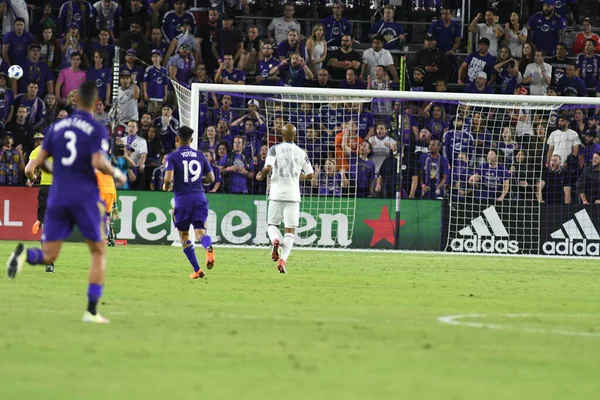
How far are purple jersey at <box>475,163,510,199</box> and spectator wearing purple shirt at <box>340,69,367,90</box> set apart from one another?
3910 mm

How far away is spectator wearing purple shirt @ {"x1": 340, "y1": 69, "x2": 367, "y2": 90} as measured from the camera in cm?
2825

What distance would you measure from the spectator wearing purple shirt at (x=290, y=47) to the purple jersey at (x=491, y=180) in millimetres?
5673

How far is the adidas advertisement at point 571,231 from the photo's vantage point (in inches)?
1037

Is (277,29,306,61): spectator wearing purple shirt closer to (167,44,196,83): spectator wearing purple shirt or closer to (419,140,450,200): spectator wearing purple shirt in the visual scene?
(167,44,196,83): spectator wearing purple shirt

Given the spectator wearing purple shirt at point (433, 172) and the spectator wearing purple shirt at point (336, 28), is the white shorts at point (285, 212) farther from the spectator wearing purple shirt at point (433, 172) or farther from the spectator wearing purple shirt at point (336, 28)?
the spectator wearing purple shirt at point (336, 28)

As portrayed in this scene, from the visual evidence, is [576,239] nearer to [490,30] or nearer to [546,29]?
[490,30]

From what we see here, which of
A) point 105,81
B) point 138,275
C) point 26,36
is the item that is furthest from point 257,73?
point 138,275

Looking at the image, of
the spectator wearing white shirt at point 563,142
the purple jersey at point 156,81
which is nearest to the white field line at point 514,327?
the spectator wearing white shirt at point 563,142

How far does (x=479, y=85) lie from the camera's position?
95.5 ft

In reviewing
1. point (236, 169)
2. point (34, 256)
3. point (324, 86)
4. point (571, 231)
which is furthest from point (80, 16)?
point (34, 256)

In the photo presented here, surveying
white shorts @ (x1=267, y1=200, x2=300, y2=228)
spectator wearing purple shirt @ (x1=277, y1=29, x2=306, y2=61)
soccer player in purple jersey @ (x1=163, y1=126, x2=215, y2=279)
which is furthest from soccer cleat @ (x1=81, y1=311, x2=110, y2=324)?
spectator wearing purple shirt @ (x1=277, y1=29, x2=306, y2=61)

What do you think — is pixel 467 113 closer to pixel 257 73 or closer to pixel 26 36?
pixel 257 73

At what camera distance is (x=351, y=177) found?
26547mm

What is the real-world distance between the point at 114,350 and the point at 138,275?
854 centimetres
